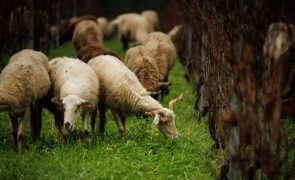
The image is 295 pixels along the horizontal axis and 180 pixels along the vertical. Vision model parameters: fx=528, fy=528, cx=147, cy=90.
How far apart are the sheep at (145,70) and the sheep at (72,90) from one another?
7.26 feet

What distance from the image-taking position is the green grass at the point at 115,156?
5.90 metres

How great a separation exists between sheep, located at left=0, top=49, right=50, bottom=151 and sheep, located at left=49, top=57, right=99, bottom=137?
0.84 ft

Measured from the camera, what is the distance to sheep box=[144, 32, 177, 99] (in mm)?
11820

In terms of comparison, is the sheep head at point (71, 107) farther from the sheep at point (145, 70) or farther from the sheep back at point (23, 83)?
the sheep at point (145, 70)

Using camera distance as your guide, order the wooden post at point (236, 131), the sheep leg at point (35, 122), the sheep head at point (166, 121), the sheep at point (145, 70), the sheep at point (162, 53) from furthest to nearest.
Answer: the sheep at point (162, 53)
the sheep at point (145, 70)
the sheep leg at point (35, 122)
the sheep head at point (166, 121)
the wooden post at point (236, 131)

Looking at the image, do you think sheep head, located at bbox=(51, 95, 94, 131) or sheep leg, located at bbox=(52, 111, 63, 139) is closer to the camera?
sheep head, located at bbox=(51, 95, 94, 131)

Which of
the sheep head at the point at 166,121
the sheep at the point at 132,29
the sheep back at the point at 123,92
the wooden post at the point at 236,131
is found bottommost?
the sheep at the point at 132,29

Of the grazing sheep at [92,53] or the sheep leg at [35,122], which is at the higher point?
the grazing sheep at [92,53]

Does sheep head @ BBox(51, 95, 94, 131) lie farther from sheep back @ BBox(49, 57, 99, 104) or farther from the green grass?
the green grass

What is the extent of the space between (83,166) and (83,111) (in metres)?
1.24

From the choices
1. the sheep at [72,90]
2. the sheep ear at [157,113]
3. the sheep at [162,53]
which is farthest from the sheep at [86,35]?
the sheep ear at [157,113]

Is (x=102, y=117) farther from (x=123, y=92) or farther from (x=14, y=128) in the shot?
(x=14, y=128)

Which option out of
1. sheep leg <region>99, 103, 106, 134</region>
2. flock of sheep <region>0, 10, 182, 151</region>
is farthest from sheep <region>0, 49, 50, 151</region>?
sheep leg <region>99, 103, 106, 134</region>

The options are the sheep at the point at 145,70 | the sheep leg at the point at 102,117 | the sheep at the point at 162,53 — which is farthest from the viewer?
the sheep at the point at 162,53
